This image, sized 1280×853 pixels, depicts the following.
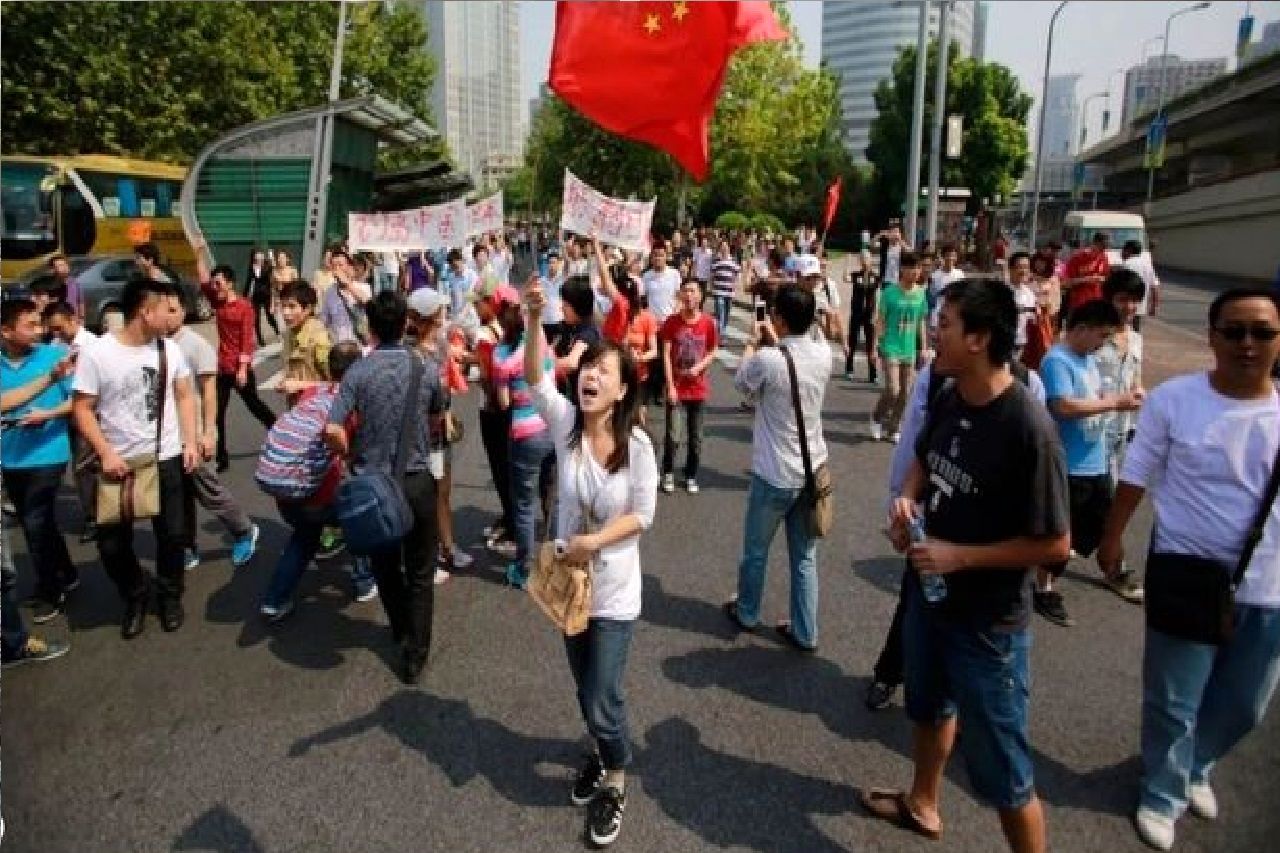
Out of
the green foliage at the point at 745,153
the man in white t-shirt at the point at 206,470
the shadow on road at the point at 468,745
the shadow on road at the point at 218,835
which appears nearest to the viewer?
the shadow on road at the point at 218,835

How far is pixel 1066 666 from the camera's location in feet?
13.6

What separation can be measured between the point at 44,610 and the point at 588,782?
3.45m

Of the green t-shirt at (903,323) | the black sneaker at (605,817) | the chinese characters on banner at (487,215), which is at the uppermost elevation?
the chinese characters on banner at (487,215)

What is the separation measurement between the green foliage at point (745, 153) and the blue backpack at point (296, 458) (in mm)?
24261

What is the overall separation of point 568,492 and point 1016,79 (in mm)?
52796

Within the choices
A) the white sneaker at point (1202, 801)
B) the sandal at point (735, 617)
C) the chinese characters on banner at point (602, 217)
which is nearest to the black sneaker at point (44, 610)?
the sandal at point (735, 617)

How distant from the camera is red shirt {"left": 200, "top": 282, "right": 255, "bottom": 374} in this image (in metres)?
7.05

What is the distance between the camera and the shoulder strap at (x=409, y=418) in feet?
12.7

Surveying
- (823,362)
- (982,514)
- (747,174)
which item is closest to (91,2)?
(747,174)

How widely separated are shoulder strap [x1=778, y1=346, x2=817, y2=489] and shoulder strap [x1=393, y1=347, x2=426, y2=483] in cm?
172

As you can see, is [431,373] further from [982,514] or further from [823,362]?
[982,514]

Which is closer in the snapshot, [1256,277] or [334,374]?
[334,374]

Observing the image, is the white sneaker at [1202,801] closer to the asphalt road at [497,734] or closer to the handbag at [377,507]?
the asphalt road at [497,734]

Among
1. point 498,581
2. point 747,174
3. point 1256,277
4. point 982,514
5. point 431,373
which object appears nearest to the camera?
point 982,514
